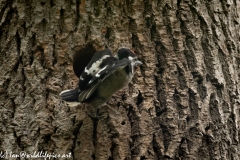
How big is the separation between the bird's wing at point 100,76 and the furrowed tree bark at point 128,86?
23 centimetres

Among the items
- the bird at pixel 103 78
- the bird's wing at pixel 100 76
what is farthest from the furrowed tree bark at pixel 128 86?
the bird's wing at pixel 100 76

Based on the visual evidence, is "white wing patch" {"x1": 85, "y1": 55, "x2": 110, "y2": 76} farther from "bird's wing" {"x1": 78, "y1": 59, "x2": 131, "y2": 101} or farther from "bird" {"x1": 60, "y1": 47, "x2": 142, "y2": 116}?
"bird's wing" {"x1": 78, "y1": 59, "x2": 131, "y2": 101}

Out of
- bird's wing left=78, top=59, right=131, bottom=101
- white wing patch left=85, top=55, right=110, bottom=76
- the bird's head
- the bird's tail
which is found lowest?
the bird's tail

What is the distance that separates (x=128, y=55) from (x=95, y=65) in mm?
227

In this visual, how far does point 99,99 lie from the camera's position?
2799mm

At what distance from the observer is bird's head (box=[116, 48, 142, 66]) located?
2.76m

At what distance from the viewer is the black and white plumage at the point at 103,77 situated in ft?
8.62

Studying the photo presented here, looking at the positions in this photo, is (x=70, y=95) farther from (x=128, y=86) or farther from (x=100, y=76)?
(x=128, y=86)

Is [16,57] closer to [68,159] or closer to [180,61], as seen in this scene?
[68,159]

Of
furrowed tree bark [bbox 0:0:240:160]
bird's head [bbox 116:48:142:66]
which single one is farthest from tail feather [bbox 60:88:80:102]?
bird's head [bbox 116:48:142:66]

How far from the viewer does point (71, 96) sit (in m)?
2.68

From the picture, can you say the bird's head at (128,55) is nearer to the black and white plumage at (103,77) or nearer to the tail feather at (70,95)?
the black and white plumage at (103,77)

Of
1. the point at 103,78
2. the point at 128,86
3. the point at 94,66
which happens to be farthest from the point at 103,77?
the point at 128,86

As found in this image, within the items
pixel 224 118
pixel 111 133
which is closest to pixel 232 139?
pixel 224 118
